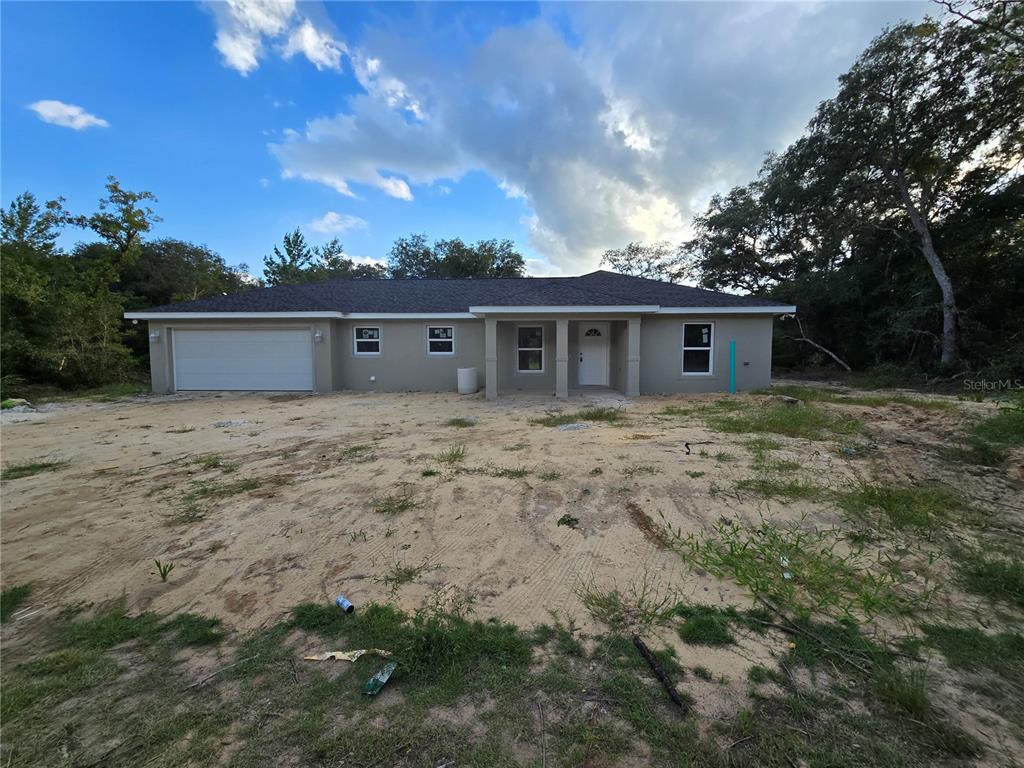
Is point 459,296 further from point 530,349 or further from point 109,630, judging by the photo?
point 109,630

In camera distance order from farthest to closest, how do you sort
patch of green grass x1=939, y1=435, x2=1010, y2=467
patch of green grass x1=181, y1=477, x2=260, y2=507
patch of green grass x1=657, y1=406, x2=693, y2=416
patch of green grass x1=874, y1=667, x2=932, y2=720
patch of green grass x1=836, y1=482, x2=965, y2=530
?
patch of green grass x1=657, y1=406, x2=693, y2=416, patch of green grass x1=939, y1=435, x2=1010, y2=467, patch of green grass x1=181, y1=477, x2=260, y2=507, patch of green grass x1=836, y1=482, x2=965, y2=530, patch of green grass x1=874, y1=667, x2=932, y2=720

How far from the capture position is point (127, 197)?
20.9 meters

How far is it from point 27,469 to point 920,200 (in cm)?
2332

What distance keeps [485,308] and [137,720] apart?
942cm

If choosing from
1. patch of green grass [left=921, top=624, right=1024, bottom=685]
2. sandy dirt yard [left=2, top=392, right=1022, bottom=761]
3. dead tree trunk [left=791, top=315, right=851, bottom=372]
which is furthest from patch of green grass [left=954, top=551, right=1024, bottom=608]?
dead tree trunk [left=791, top=315, right=851, bottom=372]

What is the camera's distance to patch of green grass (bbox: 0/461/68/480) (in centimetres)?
485

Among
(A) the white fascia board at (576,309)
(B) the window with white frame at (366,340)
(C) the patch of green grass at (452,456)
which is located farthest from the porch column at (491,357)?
(C) the patch of green grass at (452,456)

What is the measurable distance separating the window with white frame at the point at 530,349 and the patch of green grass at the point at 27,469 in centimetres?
982

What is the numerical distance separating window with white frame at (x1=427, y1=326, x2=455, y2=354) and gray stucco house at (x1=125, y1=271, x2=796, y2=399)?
3cm

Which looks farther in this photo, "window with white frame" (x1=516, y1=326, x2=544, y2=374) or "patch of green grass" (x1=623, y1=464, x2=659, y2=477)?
"window with white frame" (x1=516, y1=326, x2=544, y2=374)

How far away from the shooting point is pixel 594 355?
12789 mm

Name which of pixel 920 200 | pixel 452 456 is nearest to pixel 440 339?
pixel 452 456

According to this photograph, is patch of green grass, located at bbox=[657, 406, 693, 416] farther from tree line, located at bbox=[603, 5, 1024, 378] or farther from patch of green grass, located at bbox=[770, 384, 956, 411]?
tree line, located at bbox=[603, 5, 1024, 378]

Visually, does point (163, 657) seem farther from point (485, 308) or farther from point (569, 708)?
point (485, 308)
